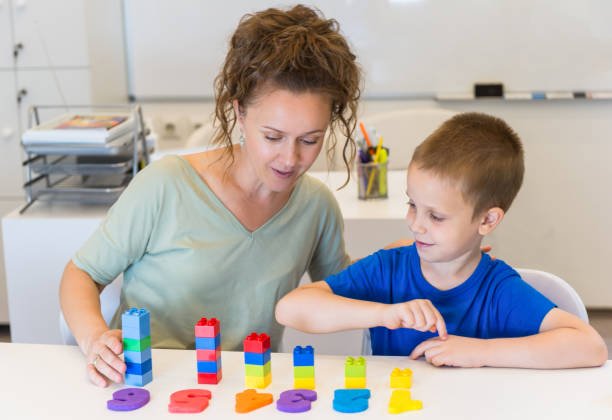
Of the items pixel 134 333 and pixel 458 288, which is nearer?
pixel 134 333

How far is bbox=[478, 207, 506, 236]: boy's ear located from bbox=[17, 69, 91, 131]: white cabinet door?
202 centimetres

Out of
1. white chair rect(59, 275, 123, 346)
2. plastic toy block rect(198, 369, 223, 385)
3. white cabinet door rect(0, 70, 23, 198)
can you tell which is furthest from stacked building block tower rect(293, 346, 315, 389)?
white cabinet door rect(0, 70, 23, 198)

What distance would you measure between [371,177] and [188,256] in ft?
3.14

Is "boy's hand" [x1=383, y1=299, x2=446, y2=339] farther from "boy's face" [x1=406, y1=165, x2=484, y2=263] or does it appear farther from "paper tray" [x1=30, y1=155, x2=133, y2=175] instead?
"paper tray" [x1=30, y1=155, x2=133, y2=175]

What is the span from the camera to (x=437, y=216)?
1320 millimetres

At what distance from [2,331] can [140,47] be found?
1221 mm

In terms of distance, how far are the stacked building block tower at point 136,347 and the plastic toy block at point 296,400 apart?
0.65ft

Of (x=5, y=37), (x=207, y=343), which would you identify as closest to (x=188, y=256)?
(x=207, y=343)

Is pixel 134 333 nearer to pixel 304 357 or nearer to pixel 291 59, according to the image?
pixel 304 357

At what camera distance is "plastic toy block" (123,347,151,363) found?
1.17m

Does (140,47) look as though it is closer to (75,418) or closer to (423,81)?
(423,81)

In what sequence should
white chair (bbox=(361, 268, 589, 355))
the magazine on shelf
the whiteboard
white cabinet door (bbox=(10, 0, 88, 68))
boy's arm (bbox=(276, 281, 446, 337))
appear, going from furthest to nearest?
1. the whiteboard
2. white cabinet door (bbox=(10, 0, 88, 68))
3. the magazine on shelf
4. white chair (bbox=(361, 268, 589, 355))
5. boy's arm (bbox=(276, 281, 446, 337))

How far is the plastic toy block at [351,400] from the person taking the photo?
3.58 ft

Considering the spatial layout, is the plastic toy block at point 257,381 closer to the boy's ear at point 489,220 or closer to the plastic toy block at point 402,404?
the plastic toy block at point 402,404
